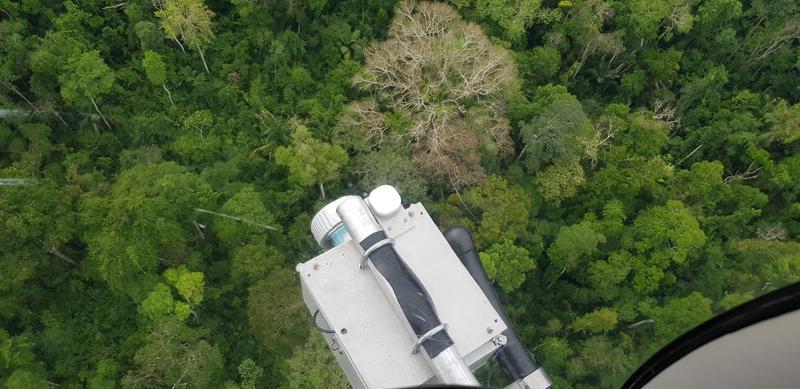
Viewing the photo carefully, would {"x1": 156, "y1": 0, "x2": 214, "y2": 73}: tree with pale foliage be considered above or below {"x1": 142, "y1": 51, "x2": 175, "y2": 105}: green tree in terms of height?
above

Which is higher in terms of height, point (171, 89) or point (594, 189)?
point (171, 89)

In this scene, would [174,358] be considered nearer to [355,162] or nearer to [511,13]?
[355,162]

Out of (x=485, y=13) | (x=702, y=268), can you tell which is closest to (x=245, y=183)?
(x=485, y=13)

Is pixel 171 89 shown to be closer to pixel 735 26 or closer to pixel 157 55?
pixel 157 55

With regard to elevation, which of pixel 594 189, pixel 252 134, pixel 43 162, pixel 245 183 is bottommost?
pixel 594 189

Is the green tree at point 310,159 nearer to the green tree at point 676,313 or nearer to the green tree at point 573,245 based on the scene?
the green tree at point 573,245

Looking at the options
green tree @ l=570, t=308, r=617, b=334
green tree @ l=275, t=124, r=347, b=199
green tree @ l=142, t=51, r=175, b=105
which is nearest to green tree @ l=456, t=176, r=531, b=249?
green tree @ l=570, t=308, r=617, b=334

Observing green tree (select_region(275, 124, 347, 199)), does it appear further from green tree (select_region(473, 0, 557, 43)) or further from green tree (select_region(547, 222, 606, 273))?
green tree (select_region(473, 0, 557, 43))
